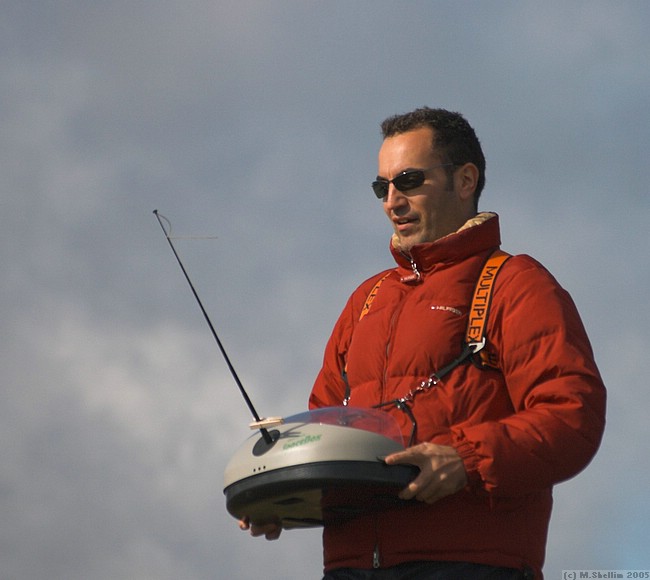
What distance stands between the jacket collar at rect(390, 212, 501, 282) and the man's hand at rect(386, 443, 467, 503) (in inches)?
56.7

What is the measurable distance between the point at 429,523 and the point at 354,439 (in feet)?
2.30

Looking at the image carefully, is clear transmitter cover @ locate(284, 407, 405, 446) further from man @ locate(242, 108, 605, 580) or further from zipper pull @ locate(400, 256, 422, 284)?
zipper pull @ locate(400, 256, 422, 284)

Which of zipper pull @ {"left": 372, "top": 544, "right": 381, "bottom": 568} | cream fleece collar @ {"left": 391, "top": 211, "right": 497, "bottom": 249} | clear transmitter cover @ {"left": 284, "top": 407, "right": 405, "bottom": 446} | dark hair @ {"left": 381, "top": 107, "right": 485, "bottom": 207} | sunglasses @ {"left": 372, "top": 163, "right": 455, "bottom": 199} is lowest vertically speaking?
zipper pull @ {"left": 372, "top": 544, "right": 381, "bottom": 568}

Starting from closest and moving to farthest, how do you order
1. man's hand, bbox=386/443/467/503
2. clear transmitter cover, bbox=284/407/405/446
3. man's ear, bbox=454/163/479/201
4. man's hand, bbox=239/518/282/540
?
1. man's hand, bbox=386/443/467/503
2. clear transmitter cover, bbox=284/407/405/446
3. man's hand, bbox=239/518/282/540
4. man's ear, bbox=454/163/479/201

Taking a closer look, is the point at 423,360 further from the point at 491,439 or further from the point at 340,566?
the point at 340,566

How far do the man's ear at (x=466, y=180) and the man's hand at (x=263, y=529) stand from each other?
228 cm

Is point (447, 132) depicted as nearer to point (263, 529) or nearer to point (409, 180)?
point (409, 180)

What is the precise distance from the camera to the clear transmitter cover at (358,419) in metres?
6.23

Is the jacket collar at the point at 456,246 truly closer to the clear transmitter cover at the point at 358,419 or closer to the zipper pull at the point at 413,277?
the zipper pull at the point at 413,277

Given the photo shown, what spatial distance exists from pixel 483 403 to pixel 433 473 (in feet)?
2.05

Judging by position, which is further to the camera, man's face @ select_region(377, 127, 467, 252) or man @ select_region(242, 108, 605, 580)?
man's face @ select_region(377, 127, 467, 252)

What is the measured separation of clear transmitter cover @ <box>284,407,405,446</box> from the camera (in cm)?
623

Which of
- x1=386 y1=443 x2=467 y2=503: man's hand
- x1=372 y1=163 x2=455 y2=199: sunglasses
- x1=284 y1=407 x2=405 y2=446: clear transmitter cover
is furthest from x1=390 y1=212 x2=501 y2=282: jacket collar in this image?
x1=386 y1=443 x2=467 y2=503: man's hand

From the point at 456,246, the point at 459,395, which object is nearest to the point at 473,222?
the point at 456,246
